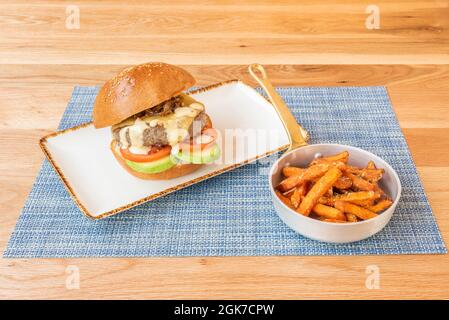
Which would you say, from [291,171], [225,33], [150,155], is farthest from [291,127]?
[225,33]

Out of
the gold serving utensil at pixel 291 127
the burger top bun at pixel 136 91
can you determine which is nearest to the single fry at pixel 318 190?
the gold serving utensil at pixel 291 127

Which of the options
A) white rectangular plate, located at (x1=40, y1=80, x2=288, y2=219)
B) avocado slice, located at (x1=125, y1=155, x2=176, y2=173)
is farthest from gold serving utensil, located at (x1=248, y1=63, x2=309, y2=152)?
avocado slice, located at (x1=125, y1=155, x2=176, y2=173)

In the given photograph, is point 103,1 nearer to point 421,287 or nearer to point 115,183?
point 115,183

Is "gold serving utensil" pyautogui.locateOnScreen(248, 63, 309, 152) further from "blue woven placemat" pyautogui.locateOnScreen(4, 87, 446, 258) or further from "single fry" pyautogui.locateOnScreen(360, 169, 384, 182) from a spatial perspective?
"single fry" pyautogui.locateOnScreen(360, 169, 384, 182)

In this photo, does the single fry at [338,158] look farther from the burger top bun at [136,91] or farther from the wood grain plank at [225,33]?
the wood grain plank at [225,33]

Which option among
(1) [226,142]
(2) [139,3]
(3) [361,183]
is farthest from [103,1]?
(3) [361,183]
